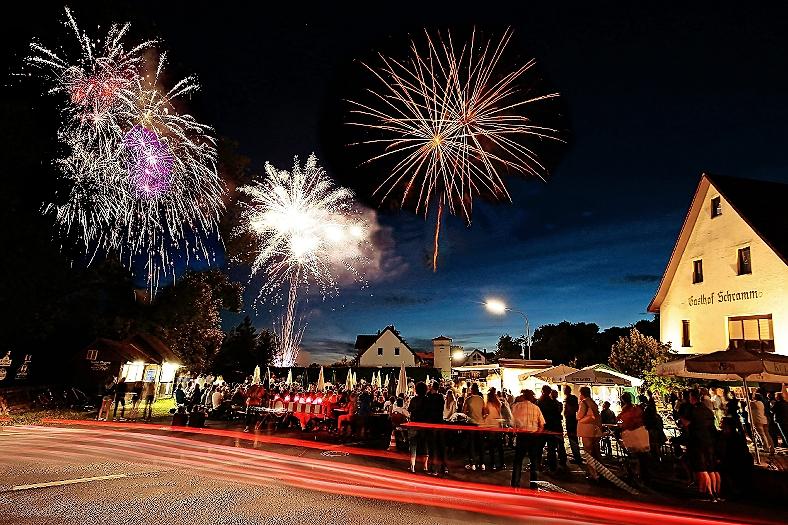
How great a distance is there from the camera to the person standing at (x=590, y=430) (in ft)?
33.0

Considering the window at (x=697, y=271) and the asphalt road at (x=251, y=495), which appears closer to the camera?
the asphalt road at (x=251, y=495)

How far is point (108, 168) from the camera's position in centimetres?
1775

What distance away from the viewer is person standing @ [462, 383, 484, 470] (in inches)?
446

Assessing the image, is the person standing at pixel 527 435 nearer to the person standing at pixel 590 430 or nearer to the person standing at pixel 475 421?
the person standing at pixel 590 430

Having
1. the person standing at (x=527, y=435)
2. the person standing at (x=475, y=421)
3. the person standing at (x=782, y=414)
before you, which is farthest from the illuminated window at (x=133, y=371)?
the person standing at (x=782, y=414)

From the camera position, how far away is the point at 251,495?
761 centimetres

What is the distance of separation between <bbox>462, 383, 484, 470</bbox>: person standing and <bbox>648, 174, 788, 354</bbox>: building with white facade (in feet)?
41.3

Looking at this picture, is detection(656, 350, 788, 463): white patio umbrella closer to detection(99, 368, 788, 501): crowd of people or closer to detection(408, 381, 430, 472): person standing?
detection(99, 368, 788, 501): crowd of people

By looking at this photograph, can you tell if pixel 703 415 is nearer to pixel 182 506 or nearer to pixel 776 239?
pixel 182 506

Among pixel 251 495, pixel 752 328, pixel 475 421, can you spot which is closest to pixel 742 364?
pixel 475 421

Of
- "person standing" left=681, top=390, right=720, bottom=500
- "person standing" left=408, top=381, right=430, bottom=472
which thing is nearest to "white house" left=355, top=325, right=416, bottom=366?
"person standing" left=408, top=381, right=430, bottom=472

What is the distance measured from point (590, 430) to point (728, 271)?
15734mm

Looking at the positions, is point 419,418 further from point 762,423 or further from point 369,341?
point 369,341

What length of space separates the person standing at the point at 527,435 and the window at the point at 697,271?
59.0 ft
